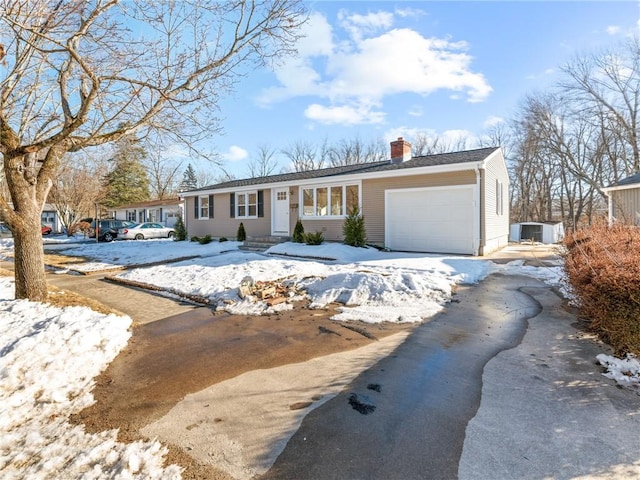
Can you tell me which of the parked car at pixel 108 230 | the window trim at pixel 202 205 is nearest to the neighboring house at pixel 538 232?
the window trim at pixel 202 205

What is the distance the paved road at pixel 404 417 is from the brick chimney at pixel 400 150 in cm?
1117

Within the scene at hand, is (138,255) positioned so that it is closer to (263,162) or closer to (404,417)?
(404,417)

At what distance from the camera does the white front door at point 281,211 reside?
16.5 m

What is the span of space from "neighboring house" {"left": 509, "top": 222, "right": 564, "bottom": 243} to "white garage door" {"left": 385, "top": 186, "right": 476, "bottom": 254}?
14.3 metres

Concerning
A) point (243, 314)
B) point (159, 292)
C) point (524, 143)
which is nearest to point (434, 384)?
point (243, 314)

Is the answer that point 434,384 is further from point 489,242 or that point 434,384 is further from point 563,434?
point 489,242

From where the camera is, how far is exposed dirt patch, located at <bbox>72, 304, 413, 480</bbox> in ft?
9.20

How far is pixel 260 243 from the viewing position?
16.2 m

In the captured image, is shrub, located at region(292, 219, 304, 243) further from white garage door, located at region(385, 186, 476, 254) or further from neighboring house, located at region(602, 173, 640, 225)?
neighboring house, located at region(602, 173, 640, 225)

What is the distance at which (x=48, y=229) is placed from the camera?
31.8 metres

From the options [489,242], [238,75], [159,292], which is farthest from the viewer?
[489,242]

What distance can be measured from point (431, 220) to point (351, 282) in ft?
22.7

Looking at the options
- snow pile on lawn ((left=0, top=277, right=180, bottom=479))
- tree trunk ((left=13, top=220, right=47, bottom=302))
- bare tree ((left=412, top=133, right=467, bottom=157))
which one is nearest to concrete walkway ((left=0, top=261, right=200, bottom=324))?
snow pile on lawn ((left=0, top=277, right=180, bottom=479))

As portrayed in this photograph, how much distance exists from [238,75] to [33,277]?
213 inches
